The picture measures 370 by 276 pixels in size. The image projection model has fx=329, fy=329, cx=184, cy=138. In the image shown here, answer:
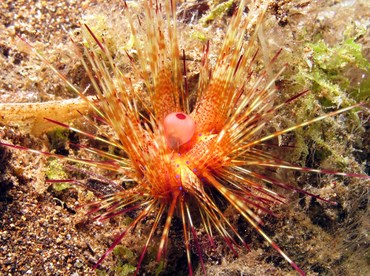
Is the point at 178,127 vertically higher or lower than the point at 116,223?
higher

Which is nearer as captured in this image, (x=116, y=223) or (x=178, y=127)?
(x=178, y=127)

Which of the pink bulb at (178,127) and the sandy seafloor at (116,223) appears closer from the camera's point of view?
the pink bulb at (178,127)

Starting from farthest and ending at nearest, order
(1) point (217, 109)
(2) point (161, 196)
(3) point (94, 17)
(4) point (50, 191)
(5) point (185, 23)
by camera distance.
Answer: (5) point (185, 23)
(3) point (94, 17)
(4) point (50, 191)
(1) point (217, 109)
(2) point (161, 196)

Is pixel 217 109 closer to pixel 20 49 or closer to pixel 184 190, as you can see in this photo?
pixel 184 190

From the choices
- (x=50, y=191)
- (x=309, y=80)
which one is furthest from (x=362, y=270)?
(x=50, y=191)
